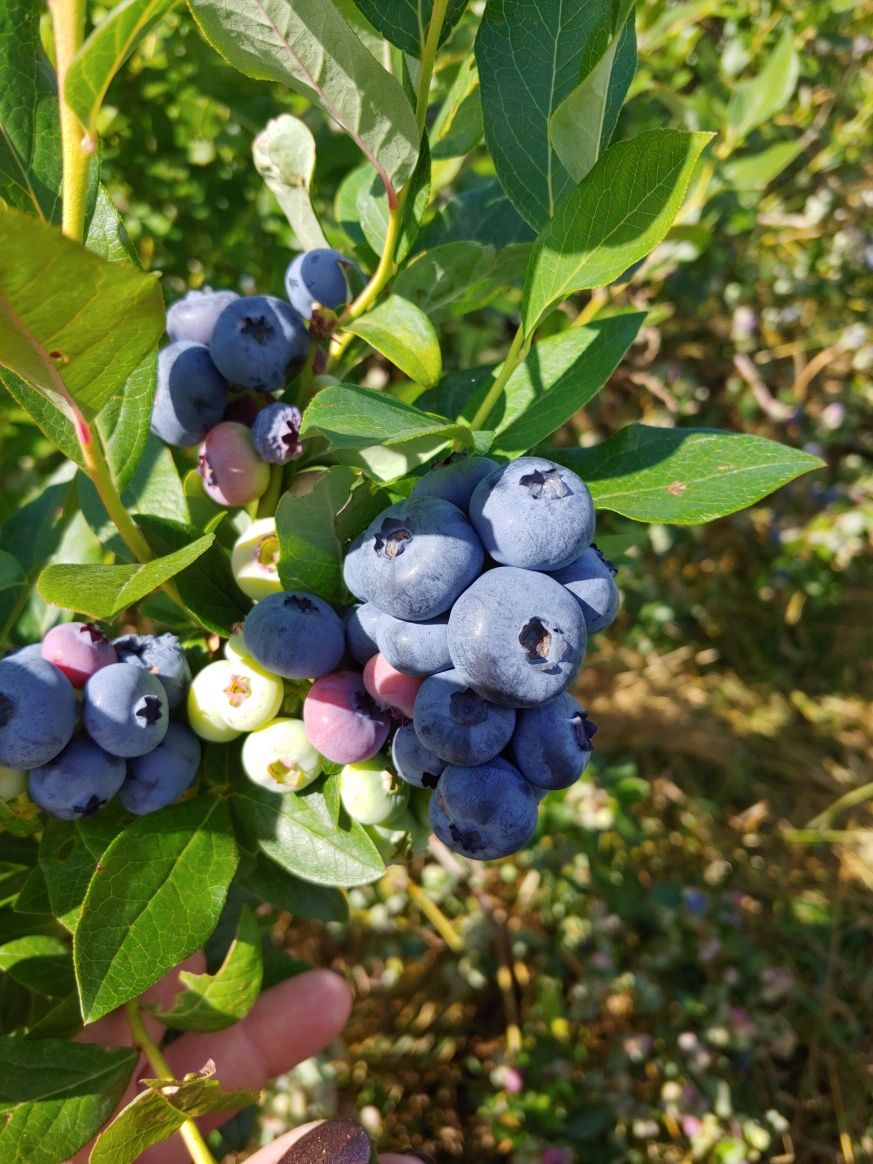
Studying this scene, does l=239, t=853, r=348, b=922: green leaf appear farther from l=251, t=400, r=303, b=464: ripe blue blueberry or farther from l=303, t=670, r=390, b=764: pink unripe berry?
l=251, t=400, r=303, b=464: ripe blue blueberry

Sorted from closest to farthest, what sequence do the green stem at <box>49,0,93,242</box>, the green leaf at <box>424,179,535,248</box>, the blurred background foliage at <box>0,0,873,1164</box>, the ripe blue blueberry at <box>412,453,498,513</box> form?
the green stem at <box>49,0,93,242</box>, the ripe blue blueberry at <box>412,453,498,513</box>, the green leaf at <box>424,179,535,248</box>, the blurred background foliage at <box>0,0,873,1164</box>

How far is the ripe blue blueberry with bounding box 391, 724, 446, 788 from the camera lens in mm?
718

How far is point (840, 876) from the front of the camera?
128 inches

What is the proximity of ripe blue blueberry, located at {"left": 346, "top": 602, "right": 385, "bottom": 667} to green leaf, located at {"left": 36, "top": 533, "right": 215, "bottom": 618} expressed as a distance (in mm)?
164

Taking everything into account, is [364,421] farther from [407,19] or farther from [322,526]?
[407,19]

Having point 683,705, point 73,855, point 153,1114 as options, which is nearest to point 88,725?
point 73,855

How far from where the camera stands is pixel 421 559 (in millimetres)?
617

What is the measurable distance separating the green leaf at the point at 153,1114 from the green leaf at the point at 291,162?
2.86 feet

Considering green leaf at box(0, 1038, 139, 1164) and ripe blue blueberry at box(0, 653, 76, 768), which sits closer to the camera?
ripe blue blueberry at box(0, 653, 76, 768)

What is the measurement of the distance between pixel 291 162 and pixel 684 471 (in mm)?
551

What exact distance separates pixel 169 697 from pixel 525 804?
14.6 inches

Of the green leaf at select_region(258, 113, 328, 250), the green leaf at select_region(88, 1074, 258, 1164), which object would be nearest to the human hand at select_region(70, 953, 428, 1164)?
the green leaf at select_region(88, 1074, 258, 1164)

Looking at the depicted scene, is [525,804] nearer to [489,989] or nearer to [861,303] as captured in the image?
[489,989]

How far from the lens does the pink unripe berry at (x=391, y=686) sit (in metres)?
0.72
